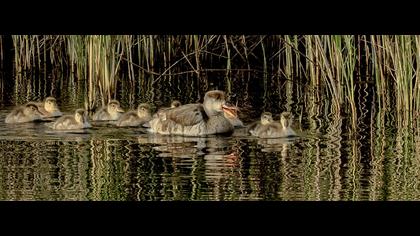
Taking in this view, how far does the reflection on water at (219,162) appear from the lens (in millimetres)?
7000

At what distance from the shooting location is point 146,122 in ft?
31.5

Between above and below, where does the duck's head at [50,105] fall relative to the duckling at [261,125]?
above

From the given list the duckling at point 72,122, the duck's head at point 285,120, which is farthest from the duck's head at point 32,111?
the duck's head at point 285,120

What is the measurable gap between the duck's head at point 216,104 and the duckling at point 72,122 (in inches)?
38.9

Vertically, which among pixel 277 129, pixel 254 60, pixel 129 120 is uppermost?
pixel 254 60

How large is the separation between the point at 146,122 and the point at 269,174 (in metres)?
2.28

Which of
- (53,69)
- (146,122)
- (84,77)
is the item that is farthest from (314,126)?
(53,69)

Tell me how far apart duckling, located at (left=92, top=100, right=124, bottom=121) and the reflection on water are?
0.46ft

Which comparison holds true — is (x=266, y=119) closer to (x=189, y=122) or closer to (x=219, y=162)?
(x=189, y=122)

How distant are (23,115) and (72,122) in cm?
54

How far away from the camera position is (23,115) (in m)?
9.58

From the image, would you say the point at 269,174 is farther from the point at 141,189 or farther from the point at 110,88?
the point at 110,88

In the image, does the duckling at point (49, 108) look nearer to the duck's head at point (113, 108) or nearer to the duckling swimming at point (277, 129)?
the duck's head at point (113, 108)

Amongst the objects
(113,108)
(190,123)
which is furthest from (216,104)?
(113,108)
